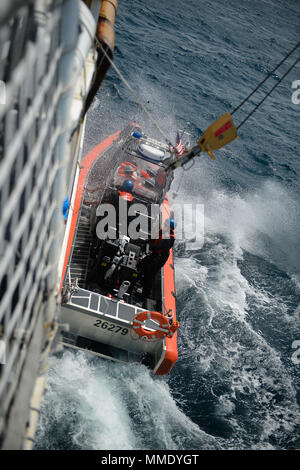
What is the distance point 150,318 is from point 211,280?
4.94 m

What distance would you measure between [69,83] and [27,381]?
244 centimetres

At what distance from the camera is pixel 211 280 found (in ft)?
37.8

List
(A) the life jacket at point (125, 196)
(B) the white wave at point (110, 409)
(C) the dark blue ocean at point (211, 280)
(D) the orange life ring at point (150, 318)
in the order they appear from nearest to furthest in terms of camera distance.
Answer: (B) the white wave at point (110, 409)
(D) the orange life ring at point (150, 318)
(C) the dark blue ocean at point (211, 280)
(A) the life jacket at point (125, 196)

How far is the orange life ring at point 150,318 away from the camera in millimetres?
6977

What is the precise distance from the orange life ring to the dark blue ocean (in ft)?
3.47

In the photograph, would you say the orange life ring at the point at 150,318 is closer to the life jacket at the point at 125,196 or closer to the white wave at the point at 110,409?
the white wave at the point at 110,409

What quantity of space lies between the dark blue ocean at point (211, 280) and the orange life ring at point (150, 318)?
106 cm

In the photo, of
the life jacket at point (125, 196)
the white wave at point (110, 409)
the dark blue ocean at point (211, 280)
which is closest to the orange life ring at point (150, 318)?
the white wave at point (110, 409)

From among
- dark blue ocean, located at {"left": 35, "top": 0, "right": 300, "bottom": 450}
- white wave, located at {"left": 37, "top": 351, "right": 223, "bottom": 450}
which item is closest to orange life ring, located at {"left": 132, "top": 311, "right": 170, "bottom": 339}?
white wave, located at {"left": 37, "top": 351, "right": 223, "bottom": 450}

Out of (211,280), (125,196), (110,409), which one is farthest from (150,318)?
(211,280)

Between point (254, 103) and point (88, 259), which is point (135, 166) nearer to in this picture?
point (88, 259)

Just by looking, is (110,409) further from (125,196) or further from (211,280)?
(211,280)

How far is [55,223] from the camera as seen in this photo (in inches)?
128

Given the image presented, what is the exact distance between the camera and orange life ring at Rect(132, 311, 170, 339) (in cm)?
698
